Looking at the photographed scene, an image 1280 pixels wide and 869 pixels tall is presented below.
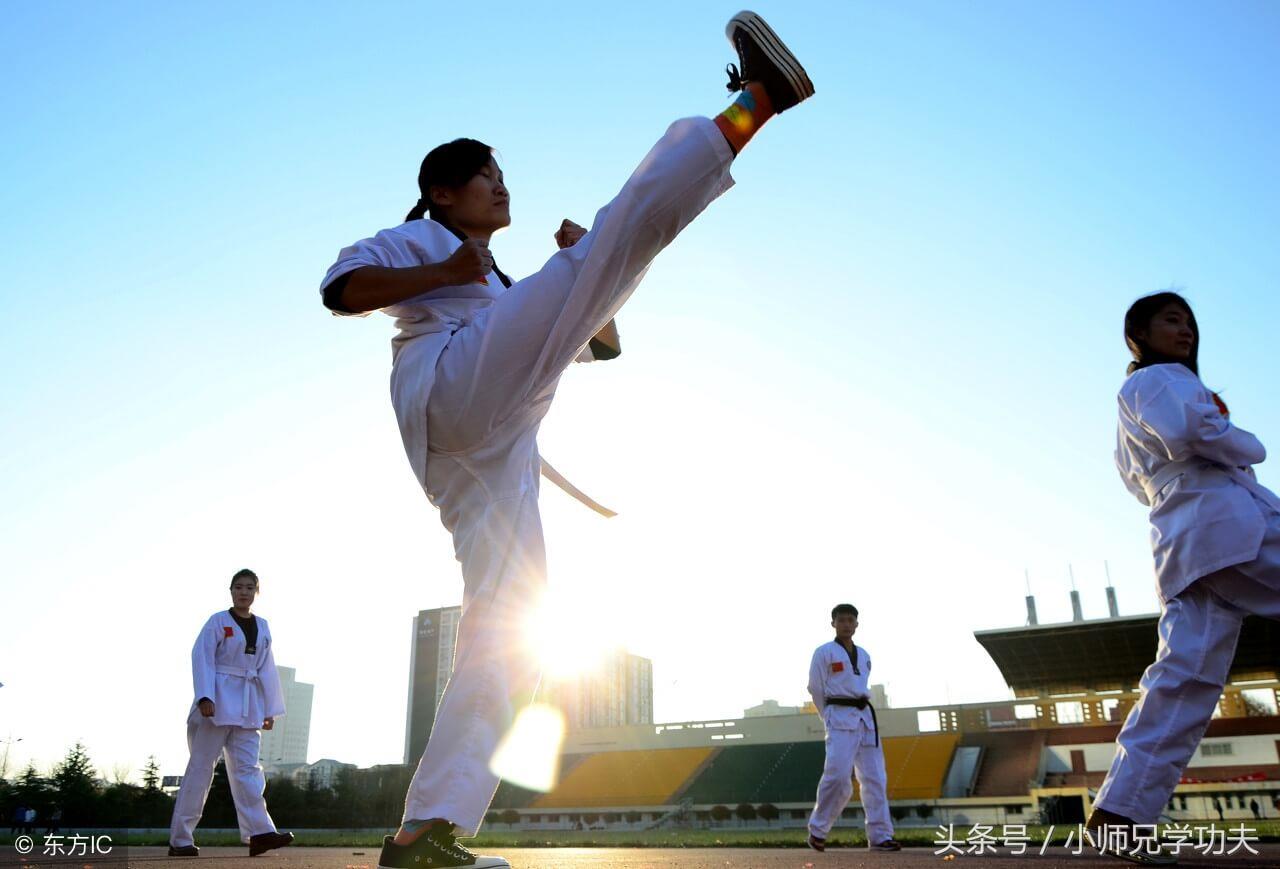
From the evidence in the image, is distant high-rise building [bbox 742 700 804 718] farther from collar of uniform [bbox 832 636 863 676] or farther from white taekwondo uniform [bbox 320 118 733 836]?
white taekwondo uniform [bbox 320 118 733 836]

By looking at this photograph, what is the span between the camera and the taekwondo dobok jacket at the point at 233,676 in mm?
6031

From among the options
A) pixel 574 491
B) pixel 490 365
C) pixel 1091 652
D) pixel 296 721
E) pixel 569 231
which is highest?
A: pixel 569 231

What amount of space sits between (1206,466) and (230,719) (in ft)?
19.4

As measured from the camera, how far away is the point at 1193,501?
3.00 m

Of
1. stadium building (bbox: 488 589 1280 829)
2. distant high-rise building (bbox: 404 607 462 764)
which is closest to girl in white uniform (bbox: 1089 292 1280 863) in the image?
stadium building (bbox: 488 589 1280 829)

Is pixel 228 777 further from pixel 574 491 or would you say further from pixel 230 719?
pixel 574 491

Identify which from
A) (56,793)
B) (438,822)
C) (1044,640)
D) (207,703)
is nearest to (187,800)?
(207,703)

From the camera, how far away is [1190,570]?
9.59ft

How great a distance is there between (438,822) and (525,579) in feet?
1.72

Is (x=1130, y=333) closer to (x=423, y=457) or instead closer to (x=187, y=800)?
(x=423, y=457)

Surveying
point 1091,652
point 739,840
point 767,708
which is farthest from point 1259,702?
point 767,708

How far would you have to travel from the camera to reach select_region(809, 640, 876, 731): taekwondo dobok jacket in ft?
24.8

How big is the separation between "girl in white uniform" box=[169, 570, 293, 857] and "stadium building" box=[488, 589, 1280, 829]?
74.5 ft

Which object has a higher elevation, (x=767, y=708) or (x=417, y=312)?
(x=417, y=312)
